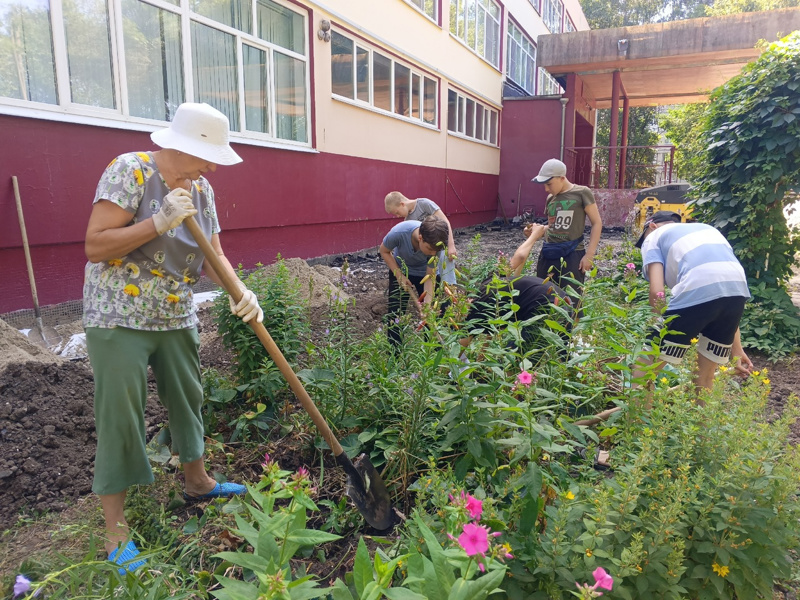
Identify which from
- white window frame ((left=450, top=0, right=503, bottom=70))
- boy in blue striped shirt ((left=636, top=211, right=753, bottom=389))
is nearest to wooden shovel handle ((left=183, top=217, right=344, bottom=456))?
boy in blue striped shirt ((left=636, top=211, right=753, bottom=389))

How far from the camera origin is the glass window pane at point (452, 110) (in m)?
15.5

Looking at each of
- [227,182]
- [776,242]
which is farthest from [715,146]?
[227,182]

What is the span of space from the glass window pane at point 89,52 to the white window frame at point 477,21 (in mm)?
11378

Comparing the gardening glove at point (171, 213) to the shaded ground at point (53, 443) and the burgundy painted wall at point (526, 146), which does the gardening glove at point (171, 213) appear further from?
the burgundy painted wall at point (526, 146)

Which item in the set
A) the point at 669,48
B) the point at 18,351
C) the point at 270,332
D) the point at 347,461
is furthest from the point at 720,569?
the point at 669,48

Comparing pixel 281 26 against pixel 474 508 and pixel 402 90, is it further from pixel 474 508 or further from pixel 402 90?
pixel 474 508

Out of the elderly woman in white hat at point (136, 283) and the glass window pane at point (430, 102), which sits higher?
the glass window pane at point (430, 102)

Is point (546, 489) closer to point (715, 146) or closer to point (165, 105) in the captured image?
point (715, 146)

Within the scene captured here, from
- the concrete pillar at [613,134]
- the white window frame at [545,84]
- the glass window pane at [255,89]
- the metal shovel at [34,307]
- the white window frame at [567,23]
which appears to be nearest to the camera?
the metal shovel at [34,307]

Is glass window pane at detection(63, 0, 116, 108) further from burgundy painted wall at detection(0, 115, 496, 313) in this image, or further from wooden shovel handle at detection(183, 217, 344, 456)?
wooden shovel handle at detection(183, 217, 344, 456)

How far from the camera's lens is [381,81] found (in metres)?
11.7

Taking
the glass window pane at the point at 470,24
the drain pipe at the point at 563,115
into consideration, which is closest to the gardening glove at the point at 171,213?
the glass window pane at the point at 470,24

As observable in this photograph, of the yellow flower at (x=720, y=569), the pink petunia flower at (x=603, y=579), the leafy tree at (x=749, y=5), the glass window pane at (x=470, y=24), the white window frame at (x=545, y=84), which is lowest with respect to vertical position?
the yellow flower at (x=720, y=569)

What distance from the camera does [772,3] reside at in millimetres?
38562
